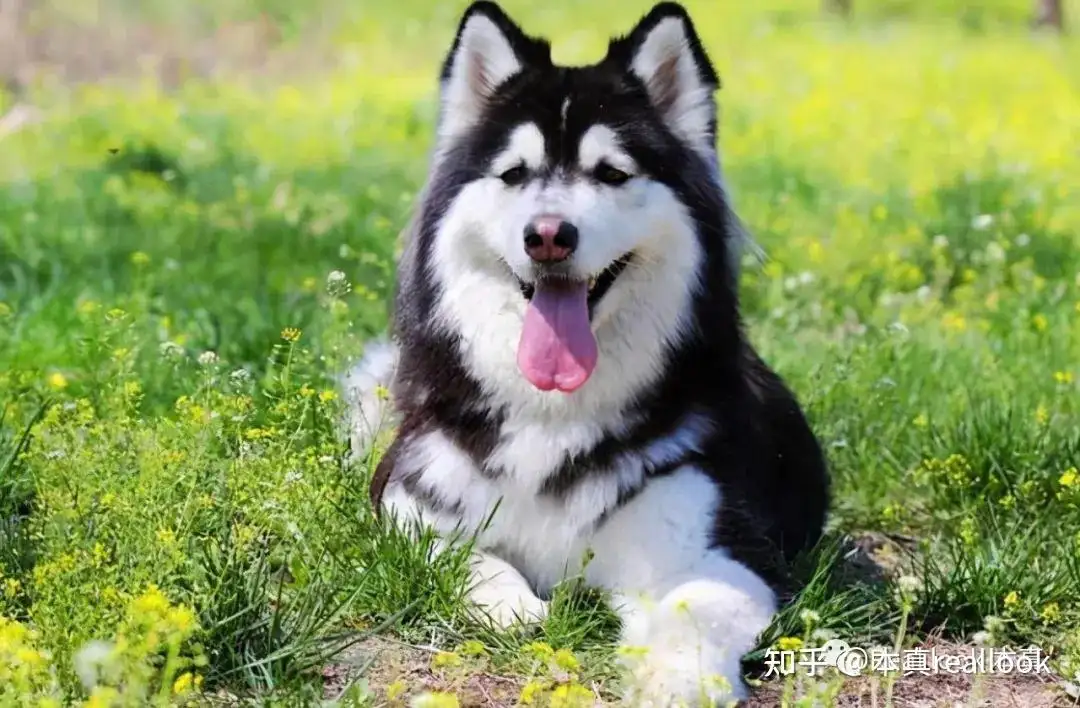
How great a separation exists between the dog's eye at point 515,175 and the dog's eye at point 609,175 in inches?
8.0

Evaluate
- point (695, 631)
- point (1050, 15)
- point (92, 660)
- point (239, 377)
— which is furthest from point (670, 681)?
point (1050, 15)

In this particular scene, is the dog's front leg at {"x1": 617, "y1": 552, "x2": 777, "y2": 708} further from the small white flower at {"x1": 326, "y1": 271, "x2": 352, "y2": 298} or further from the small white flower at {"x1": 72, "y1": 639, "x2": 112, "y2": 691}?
the small white flower at {"x1": 326, "y1": 271, "x2": 352, "y2": 298}

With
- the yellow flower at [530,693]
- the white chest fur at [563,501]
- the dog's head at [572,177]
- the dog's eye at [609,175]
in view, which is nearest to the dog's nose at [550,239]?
the dog's head at [572,177]

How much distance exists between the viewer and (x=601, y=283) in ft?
11.8

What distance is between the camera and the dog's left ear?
12.3 feet

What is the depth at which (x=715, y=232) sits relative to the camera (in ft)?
12.2

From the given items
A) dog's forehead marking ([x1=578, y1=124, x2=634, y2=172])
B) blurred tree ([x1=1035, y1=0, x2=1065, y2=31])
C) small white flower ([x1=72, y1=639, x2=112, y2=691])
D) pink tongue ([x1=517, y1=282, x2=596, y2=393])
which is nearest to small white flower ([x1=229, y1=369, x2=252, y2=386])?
pink tongue ([x1=517, y1=282, x2=596, y2=393])

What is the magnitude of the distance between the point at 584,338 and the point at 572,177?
463 millimetres

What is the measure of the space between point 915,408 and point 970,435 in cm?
48

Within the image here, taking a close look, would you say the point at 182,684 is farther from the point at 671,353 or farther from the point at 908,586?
the point at 908,586

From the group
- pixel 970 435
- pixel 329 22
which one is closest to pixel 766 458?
pixel 970 435

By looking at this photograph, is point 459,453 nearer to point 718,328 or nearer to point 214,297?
point 718,328

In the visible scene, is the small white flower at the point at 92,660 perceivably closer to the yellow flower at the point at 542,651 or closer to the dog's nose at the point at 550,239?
the yellow flower at the point at 542,651

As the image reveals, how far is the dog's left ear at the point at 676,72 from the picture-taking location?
374 cm
